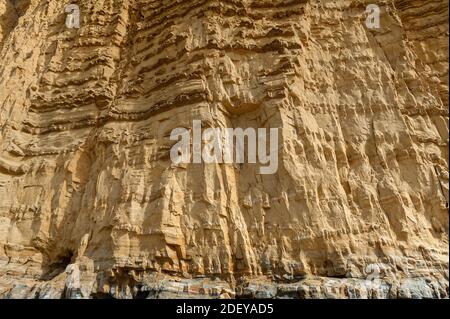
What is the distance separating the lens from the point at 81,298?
27.1 feet

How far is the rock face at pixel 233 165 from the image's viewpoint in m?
8.23

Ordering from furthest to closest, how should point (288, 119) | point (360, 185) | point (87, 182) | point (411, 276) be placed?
point (87, 182), point (288, 119), point (360, 185), point (411, 276)

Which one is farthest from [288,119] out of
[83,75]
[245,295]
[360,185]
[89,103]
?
[83,75]

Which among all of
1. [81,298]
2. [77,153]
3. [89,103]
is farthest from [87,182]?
[81,298]

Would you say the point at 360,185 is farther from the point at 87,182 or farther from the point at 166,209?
the point at 87,182

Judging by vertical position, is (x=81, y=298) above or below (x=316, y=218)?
below

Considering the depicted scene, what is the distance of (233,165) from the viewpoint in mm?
9750

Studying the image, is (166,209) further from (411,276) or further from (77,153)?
(411,276)

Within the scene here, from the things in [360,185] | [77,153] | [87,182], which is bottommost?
[360,185]

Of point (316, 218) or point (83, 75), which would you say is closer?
point (316, 218)

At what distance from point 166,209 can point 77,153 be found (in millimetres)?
3764

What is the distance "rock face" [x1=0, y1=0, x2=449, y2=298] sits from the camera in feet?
27.0
